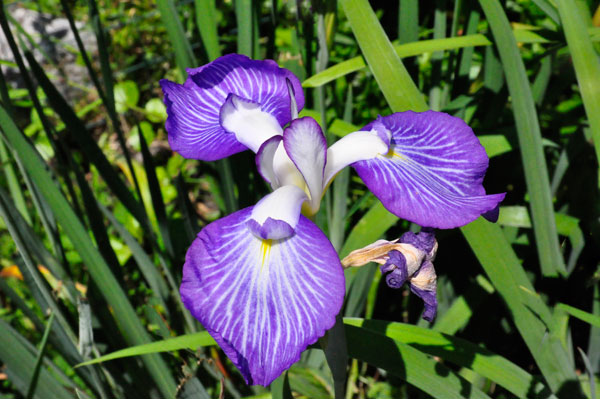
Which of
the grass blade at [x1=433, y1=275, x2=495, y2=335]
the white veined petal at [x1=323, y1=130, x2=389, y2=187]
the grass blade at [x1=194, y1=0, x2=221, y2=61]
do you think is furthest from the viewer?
the grass blade at [x1=433, y1=275, x2=495, y2=335]

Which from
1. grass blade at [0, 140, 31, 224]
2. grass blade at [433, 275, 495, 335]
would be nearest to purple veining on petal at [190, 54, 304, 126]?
grass blade at [433, 275, 495, 335]

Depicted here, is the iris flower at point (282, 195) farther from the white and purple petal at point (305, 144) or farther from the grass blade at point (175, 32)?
the grass blade at point (175, 32)

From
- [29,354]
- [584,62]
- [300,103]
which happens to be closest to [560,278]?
[584,62]

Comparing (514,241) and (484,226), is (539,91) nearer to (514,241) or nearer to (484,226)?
(514,241)

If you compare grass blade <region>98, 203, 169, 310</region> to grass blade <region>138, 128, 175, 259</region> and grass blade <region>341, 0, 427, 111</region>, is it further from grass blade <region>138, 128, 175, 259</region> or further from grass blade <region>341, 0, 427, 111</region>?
grass blade <region>341, 0, 427, 111</region>

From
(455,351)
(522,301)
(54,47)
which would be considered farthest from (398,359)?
(54,47)

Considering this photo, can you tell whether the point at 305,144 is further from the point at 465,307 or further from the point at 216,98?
the point at 465,307

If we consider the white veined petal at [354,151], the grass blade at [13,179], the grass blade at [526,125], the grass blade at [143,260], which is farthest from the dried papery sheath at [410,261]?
the grass blade at [13,179]
